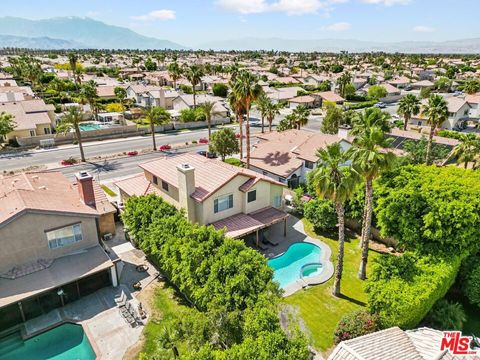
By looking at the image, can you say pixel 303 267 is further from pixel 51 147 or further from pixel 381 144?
pixel 51 147

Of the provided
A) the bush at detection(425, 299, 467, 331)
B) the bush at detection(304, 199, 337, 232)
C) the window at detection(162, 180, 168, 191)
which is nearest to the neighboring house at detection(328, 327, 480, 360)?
the bush at detection(425, 299, 467, 331)

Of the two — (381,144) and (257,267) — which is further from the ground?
(381,144)

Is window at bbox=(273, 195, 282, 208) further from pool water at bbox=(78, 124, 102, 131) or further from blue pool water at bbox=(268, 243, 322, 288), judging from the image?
pool water at bbox=(78, 124, 102, 131)

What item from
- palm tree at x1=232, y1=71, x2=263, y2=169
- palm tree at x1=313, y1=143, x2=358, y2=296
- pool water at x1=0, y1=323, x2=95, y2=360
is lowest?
pool water at x1=0, y1=323, x2=95, y2=360

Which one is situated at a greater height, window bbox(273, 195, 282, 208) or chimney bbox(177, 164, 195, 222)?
chimney bbox(177, 164, 195, 222)

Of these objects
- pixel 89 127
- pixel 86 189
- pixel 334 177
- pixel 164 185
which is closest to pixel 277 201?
pixel 164 185

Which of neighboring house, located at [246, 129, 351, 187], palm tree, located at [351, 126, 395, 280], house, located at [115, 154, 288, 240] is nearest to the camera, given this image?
palm tree, located at [351, 126, 395, 280]

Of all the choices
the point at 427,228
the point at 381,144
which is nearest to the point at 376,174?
the point at 381,144

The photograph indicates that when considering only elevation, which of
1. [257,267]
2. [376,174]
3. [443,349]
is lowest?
[443,349]
